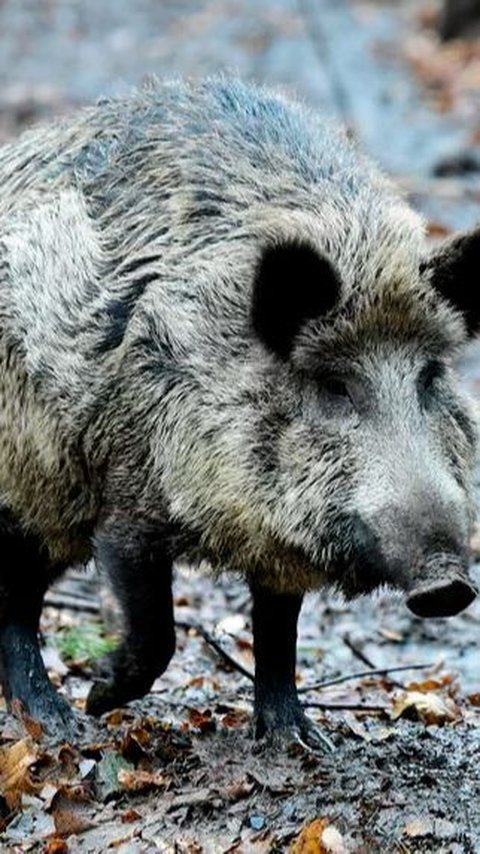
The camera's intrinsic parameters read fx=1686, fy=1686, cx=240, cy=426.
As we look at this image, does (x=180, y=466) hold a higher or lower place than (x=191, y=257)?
lower

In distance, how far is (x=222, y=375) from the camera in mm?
5652

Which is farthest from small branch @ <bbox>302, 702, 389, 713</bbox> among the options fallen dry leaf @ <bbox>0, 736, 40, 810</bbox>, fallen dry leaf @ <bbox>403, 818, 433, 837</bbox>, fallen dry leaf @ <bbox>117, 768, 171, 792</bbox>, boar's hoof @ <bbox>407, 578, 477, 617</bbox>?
boar's hoof @ <bbox>407, 578, 477, 617</bbox>

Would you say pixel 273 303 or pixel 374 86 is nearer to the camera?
pixel 273 303

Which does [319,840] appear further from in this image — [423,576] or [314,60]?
[314,60]

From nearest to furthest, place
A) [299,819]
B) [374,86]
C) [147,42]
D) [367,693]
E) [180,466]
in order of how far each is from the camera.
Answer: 1. [299,819]
2. [180,466]
3. [367,693]
4. [374,86]
5. [147,42]

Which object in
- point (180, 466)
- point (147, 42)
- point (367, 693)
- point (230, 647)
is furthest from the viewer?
point (147, 42)

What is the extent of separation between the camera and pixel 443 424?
5.46 meters

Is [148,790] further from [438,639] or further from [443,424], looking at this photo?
[438,639]

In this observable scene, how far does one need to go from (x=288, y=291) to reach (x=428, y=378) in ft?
1.83

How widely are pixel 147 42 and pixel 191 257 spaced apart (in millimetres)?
18294

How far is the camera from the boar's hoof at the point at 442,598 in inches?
186

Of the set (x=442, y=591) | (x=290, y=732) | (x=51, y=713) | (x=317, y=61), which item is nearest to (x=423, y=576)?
(x=442, y=591)

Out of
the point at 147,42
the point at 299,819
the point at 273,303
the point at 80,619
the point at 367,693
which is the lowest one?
the point at 299,819

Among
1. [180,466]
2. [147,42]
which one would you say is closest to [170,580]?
[180,466]
